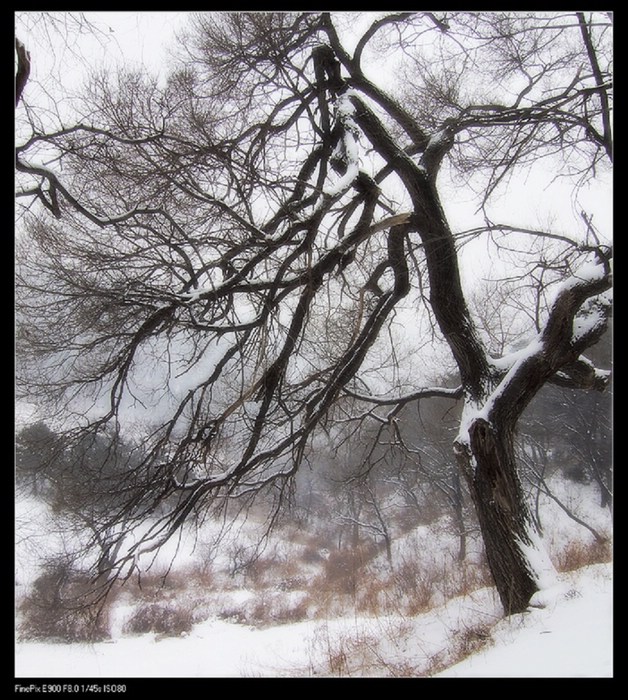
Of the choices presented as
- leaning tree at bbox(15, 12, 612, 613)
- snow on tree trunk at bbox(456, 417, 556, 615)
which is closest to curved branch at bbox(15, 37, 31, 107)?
leaning tree at bbox(15, 12, 612, 613)

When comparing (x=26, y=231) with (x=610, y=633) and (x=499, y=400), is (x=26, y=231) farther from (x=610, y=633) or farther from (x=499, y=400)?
(x=610, y=633)

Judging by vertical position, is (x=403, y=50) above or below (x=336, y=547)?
above

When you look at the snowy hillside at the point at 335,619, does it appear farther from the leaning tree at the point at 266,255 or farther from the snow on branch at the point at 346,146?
the snow on branch at the point at 346,146

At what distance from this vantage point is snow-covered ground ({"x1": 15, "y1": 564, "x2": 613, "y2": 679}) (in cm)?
230

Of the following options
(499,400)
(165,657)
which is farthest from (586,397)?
(165,657)

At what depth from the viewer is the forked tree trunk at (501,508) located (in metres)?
3.40

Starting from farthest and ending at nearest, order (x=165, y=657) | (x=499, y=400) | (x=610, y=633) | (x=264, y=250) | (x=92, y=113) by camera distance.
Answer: (x=165, y=657) → (x=499, y=400) → (x=92, y=113) → (x=264, y=250) → (x=610, y=633)

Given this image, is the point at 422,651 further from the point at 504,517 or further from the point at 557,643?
the point at 557,643

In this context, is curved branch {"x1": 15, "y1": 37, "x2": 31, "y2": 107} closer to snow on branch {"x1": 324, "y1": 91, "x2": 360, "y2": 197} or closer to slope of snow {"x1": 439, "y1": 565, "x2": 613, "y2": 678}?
snow on branch {"x1": 324, "y1": 91, "x2": 360, "y2": 197}

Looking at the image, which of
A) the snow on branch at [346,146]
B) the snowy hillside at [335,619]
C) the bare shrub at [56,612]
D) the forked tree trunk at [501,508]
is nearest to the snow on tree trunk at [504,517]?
the forked tree trunk at [501,508]

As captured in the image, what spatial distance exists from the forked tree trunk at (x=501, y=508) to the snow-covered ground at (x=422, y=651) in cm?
32

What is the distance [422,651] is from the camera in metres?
3.43
